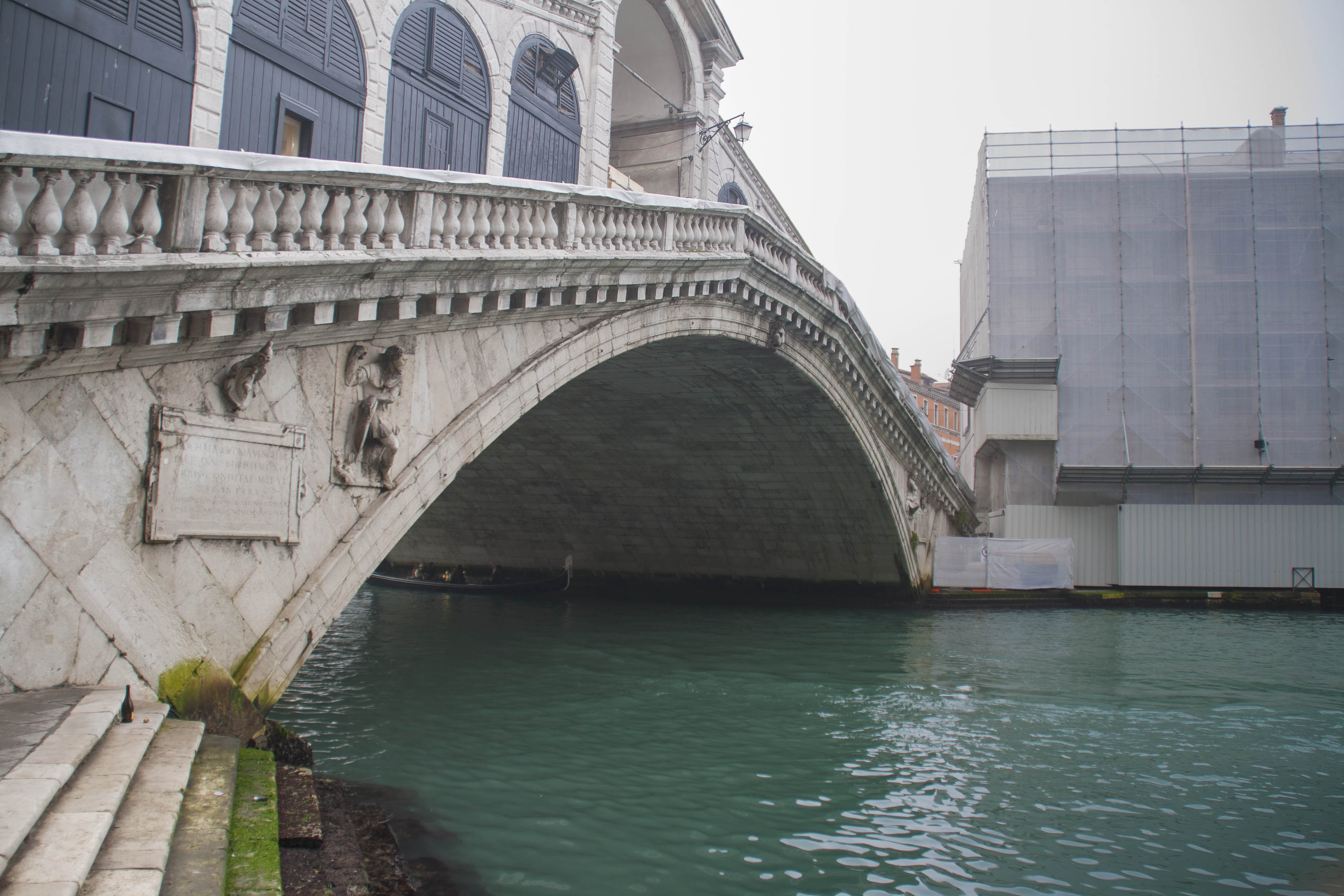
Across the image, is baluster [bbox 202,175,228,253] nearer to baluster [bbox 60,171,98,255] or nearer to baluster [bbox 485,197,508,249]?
baluster [bbox 60,171,98,255]

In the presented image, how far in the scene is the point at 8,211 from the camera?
3531 mm

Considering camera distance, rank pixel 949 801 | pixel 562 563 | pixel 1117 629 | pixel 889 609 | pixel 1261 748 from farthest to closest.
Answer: pixel 562 563, pixel 889 609, pixel 1117 629, pixel 1261 748, pixel 949 801

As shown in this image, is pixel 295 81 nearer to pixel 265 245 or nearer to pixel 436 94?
pixel 436 94

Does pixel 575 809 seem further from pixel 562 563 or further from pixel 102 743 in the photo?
pixel 562 563

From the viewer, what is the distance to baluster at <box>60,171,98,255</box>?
3758mm

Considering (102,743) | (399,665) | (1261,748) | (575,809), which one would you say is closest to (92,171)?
(102,743)

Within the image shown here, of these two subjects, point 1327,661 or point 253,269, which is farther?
point 1327,661

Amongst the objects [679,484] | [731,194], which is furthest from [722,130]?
[679,484]

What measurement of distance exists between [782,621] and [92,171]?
12.5 m

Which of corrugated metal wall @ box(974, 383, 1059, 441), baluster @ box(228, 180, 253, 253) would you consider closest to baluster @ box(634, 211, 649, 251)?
baluster @ box(228, 180, 253, 253)

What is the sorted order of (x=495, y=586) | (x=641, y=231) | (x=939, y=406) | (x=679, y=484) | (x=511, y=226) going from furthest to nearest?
(x=939, y=406), (x=495, y=586), (x=679, y=484), (x=641, y=231), (x=511, y=226)

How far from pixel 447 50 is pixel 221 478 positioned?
467 centimetres

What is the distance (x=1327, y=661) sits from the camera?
36.0 feet

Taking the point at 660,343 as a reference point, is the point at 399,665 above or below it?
below
